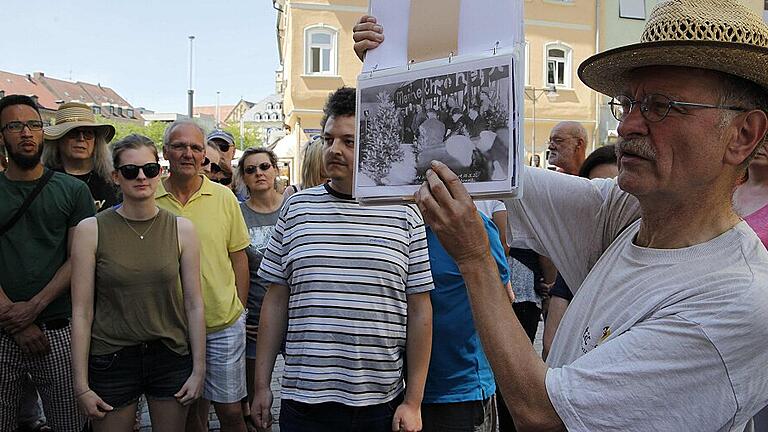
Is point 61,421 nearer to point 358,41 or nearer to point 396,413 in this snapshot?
point 396,413

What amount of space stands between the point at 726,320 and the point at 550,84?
24557 millimetres

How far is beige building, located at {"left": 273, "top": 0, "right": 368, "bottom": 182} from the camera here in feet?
74.2

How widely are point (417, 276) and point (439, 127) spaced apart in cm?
148

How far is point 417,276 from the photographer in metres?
3.01

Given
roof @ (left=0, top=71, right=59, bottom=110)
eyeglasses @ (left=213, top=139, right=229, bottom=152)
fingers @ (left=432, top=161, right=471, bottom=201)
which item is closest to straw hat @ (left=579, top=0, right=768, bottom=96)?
fingers @ (left=432, top=161, right=471, bottom=201)

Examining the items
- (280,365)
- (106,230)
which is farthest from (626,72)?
(280,365)

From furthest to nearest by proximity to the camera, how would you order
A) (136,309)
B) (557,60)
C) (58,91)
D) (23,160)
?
1. (58,91)
2. (557,60)
3. (23,160)
4. (136,309)

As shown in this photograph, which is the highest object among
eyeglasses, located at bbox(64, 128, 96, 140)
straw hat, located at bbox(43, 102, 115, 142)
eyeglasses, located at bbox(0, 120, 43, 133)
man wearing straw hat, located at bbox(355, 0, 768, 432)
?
straw hat, located at bbox(43, 102, 115, 142)

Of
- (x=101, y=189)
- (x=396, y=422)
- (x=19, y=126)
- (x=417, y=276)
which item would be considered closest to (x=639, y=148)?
(x=417, y=276)

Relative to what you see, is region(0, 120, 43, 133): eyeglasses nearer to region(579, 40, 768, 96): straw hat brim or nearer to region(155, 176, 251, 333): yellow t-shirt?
region(155, 176, 251, 333): yellow t-shirt

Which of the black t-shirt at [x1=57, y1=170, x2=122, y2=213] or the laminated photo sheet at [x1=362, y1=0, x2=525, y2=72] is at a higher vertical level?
the laminated photo sheet at [x1=362, y1=0, x2=525, y2=72]

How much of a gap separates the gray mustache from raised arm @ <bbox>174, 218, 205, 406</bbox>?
2715 millimetres

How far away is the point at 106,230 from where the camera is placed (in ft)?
12.2

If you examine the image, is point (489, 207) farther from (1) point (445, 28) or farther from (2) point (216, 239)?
(1) point (445, 28)
